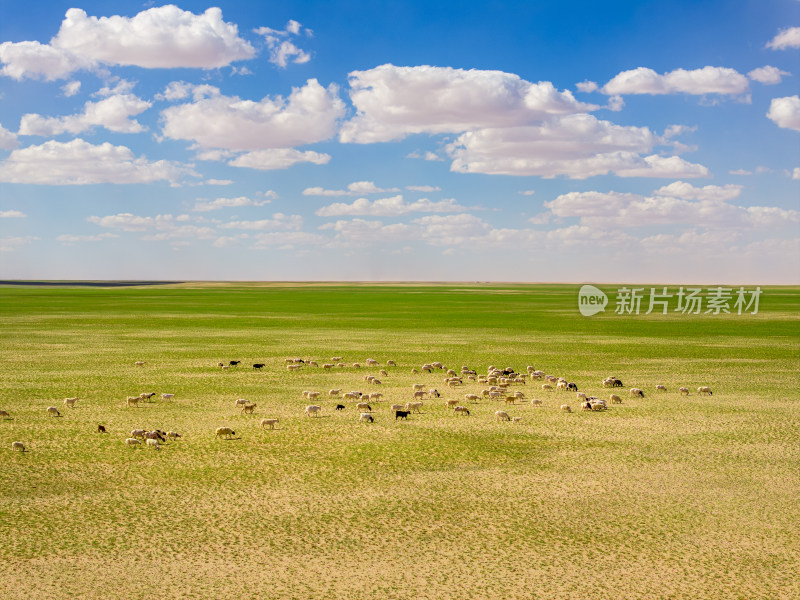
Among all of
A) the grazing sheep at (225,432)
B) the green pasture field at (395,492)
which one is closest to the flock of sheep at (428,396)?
the grazing sheep at (225,432)

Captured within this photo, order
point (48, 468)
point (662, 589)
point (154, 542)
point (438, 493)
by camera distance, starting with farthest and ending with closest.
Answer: point (48, 468), point (438, 493), point (154, 542), point (662, 589)

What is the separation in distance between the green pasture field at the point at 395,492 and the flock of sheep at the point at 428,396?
40 centimetres

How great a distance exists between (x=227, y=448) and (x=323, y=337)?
34900 mm

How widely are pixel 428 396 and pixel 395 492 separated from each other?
12475 millimetres

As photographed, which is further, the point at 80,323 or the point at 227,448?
the point at 80,323

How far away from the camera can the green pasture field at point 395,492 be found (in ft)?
42.8

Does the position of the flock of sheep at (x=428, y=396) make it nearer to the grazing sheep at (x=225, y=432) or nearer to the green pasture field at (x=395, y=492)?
the grazing sheep at (x=225, y=432)

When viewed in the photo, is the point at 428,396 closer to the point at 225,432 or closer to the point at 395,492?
the point at 225,432

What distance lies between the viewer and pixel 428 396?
30.0 m

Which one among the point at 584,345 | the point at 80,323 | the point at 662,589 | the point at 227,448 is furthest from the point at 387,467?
the point at 80,323

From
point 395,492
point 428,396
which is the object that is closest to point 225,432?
point 395,492

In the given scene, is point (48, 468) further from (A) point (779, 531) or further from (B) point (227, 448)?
(A) point (779, 531)

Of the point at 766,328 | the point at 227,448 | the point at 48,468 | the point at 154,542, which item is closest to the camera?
the point at 154,542

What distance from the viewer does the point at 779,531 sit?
598 inches
